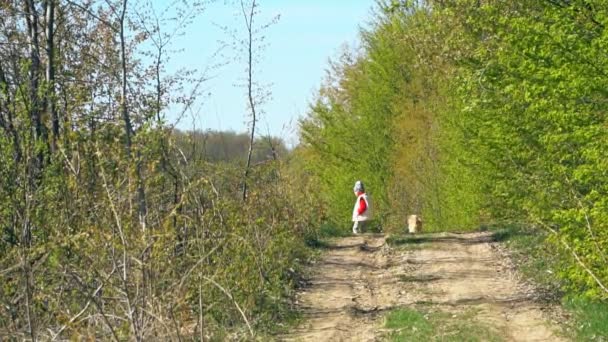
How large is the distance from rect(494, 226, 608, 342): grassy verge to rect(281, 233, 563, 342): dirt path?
1.04 ft

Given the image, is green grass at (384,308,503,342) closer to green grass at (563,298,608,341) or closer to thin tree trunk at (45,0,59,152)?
green grass at (563,298,608,341)

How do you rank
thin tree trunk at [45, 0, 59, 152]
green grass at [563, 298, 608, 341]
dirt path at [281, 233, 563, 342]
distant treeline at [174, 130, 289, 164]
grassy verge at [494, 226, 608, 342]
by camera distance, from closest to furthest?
green grass at [563, 298, 608, 341] → grassy verge at [494, 226, 608, 342] → dirt path at [281, 233, 563, 342] → thin tree trunk at [45, 0, 59, 152] → distant treeline at [174, 130, 289, 164]

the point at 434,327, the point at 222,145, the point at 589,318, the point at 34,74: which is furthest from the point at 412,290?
the point at 222,145

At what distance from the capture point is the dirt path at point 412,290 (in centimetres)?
1335

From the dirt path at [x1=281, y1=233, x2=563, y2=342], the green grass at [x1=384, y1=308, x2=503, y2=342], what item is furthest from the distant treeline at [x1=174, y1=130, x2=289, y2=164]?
the green grass at [x1=384, y1=308, x2=503, y2=342]

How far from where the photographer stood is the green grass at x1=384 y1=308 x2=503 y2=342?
1258 centimetres

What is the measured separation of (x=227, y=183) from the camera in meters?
18.4

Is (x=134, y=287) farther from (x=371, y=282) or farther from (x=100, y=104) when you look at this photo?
(x=100, y=104)

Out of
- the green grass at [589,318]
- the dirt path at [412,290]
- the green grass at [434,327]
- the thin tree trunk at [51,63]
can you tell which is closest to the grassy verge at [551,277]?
the green grass at [589,318]

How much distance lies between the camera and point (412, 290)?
644 inches

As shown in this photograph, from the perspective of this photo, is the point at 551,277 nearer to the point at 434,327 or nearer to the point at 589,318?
the point at 589,318

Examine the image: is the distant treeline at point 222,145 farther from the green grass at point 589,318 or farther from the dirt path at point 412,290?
the green grass at point 589,318

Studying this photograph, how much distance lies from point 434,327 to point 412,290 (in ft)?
10.3

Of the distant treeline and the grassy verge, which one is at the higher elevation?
the distant treeline
